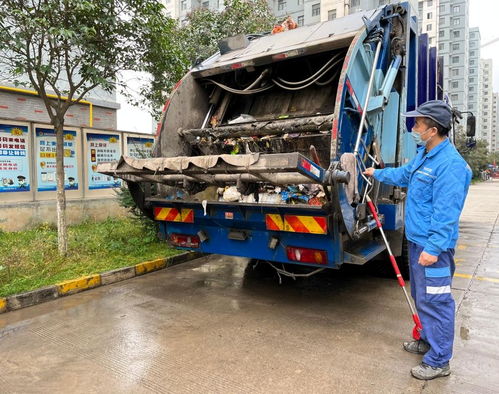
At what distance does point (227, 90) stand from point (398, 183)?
2195mm

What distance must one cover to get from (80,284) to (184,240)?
1.30 metres

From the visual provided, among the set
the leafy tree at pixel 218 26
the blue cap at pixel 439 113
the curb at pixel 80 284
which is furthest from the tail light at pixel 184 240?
the leafy tree at pixel 218 26

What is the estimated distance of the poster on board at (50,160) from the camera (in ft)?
21.9

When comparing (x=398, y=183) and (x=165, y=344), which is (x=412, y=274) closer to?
(x=398, y=183)

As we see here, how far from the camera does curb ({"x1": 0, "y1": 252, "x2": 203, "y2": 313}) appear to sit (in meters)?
3.78

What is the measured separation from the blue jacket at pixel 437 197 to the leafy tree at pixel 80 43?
339 cm

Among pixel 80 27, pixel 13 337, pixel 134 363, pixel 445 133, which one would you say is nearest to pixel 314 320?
pixel 134 363

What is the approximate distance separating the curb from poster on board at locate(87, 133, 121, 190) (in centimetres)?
278

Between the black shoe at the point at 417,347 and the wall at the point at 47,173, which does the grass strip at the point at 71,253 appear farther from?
the black shoe at the point at 417,347

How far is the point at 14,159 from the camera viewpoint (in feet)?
20.8

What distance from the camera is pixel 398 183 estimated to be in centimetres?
295

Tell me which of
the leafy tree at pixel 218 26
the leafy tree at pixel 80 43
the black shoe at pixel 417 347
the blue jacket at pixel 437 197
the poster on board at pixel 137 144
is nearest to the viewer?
the blue jacket at pixel 437 197

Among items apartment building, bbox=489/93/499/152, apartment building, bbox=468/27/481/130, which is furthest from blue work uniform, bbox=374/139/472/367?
apartment building, bbox=489/93/499/152

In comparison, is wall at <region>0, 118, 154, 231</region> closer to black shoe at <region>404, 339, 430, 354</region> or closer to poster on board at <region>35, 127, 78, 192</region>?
poster on board at <region>35, 127, 78, 192</region>
